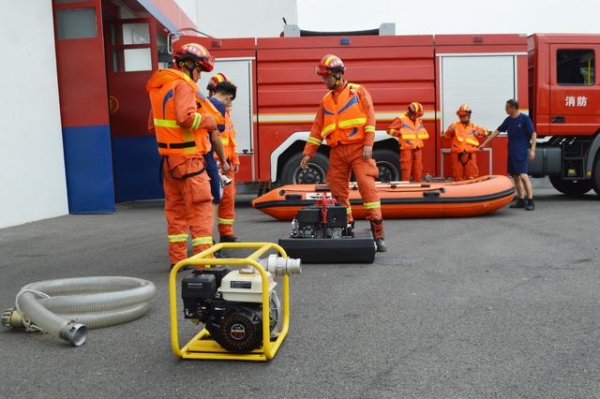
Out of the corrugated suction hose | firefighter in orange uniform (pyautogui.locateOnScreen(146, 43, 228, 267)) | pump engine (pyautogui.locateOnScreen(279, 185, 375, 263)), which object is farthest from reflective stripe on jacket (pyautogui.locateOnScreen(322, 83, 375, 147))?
the corrugated suction hose

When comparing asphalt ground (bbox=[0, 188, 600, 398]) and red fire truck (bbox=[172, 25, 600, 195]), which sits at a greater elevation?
red fire truck (bbox=[172, 25, 600, 195])

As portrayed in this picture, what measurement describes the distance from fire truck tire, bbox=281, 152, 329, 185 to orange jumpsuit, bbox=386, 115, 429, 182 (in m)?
1.29

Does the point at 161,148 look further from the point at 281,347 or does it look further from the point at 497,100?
the point at 497,100

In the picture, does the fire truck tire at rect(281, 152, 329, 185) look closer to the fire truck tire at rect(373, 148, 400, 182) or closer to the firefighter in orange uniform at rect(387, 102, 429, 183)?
the fire truck tire at rect(373, 148, 400, 182)

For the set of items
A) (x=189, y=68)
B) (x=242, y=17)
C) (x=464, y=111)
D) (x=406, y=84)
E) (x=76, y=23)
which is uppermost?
(x=242, y=17)

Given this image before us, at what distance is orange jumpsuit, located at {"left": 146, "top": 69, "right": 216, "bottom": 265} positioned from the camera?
14.2 ft

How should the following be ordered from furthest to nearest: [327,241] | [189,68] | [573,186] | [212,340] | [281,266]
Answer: [573,186] → [327,241] → [189,68] → [212,340] → [281,266]

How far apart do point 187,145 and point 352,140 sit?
1944 mm

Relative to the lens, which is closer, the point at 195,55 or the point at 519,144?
the point at 195,55

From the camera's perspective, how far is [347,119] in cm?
577

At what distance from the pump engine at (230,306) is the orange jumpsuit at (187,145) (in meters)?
1.51

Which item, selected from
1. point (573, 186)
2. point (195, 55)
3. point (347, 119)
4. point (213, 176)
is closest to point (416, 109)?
point (347, 119)

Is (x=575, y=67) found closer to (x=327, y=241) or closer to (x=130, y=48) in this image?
(x=327, y=241)

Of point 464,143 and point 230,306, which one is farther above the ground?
point 464,143
